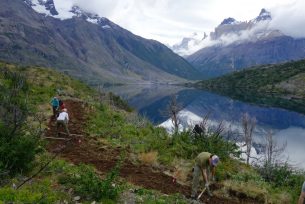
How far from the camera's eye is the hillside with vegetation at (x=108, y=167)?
16156 mm

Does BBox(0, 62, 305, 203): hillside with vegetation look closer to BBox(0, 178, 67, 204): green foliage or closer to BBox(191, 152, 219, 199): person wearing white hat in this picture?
BBox(0, 178, 67, 204): green foliage

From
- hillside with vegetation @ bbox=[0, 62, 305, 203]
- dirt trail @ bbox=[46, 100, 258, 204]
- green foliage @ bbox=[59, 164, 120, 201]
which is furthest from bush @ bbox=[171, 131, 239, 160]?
green foliage @ bbox=[59, 164, 120, 201]

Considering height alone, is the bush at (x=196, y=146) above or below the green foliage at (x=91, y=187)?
below

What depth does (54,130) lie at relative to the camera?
3019 centimetres

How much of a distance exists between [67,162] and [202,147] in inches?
412

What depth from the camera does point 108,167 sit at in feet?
72.1

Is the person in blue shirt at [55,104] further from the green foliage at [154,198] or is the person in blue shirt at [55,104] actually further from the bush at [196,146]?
the green foliage at [154,198]

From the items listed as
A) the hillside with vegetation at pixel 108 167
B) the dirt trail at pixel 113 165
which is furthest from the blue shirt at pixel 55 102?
the dirt trail at pixel 113 165

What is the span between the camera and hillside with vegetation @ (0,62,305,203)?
1616 cm

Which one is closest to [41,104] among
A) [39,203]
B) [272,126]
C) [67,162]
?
[67,162]

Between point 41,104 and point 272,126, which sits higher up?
point 41,104

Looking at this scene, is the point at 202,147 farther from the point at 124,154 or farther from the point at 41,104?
the point at 41,104

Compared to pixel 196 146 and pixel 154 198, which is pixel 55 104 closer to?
pixel 196 146

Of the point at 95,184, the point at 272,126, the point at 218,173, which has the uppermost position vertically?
the point at 95,184
